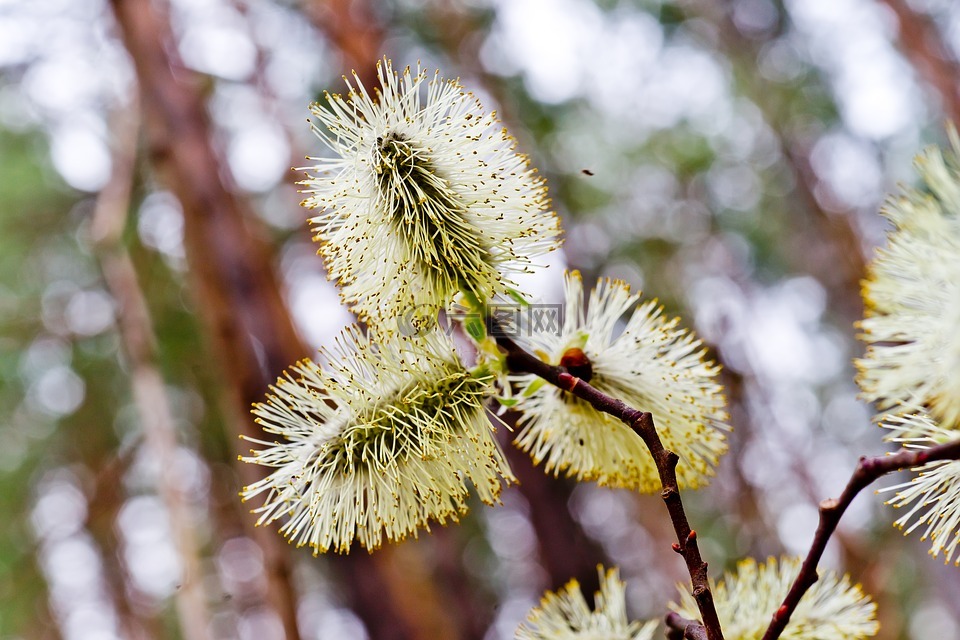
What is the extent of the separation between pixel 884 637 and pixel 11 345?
282 inches

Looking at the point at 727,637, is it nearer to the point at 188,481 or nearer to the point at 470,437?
the point at 470,437

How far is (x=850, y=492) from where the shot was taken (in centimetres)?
102

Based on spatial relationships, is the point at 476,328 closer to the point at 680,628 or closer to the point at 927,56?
the point at 680,628

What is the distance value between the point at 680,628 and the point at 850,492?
47cm

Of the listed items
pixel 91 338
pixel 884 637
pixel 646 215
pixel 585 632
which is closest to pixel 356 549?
pixel 585 632

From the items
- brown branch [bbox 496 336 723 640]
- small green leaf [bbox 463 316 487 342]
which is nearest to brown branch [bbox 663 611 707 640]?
brown branch [bbox 496 336 723 640]

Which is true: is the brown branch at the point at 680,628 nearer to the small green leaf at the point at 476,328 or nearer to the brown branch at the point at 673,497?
the brown branch at the point at 673,497

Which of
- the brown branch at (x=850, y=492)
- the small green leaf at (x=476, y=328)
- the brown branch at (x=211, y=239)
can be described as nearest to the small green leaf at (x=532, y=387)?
the small green leaf at (x=476, y=328)

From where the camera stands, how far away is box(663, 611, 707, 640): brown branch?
1270mm

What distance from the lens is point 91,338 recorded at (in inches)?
277

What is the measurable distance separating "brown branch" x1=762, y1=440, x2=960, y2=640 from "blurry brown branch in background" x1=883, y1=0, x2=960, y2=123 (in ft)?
24.7

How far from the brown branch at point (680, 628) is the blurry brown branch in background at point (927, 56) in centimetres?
741

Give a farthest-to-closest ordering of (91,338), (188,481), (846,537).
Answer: (188,481)
(91,338)
(846,537)

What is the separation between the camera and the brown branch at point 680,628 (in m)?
1.27
